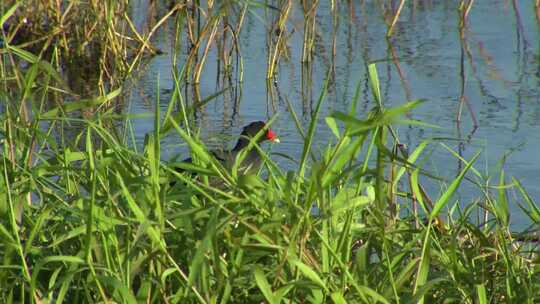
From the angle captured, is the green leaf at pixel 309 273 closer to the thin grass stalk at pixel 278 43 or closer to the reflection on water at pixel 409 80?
the reflection on water at pixel 409 80

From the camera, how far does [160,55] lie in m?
9.15

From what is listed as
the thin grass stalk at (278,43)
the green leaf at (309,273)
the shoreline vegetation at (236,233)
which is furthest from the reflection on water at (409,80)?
the green leaf at (309,273)

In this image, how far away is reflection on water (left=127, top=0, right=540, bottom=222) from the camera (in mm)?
6711

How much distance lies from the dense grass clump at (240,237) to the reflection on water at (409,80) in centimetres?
272

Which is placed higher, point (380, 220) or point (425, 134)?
point (380, 220)

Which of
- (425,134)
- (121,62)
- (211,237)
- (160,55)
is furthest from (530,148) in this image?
(211,237)

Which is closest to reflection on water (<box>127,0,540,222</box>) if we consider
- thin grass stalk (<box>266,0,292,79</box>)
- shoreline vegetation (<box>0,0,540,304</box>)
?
thin grass stalk (<box>266,0,292,79</box>)

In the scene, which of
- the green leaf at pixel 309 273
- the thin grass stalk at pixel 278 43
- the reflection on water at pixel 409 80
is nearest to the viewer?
the green leaf at pixel 309 273

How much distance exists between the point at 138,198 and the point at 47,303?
0.34 meters

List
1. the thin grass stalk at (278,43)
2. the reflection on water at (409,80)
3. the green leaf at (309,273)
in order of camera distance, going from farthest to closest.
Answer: the thin grass stalk at (278,43), the reflection on water at (409,80), the green leaf at (309,273)

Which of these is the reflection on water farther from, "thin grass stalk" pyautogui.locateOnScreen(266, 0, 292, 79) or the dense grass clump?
the dense grass clump

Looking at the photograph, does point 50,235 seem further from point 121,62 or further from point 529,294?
point 121,62

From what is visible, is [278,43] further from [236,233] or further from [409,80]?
[236,233]

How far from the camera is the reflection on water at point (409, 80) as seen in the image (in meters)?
6.71
